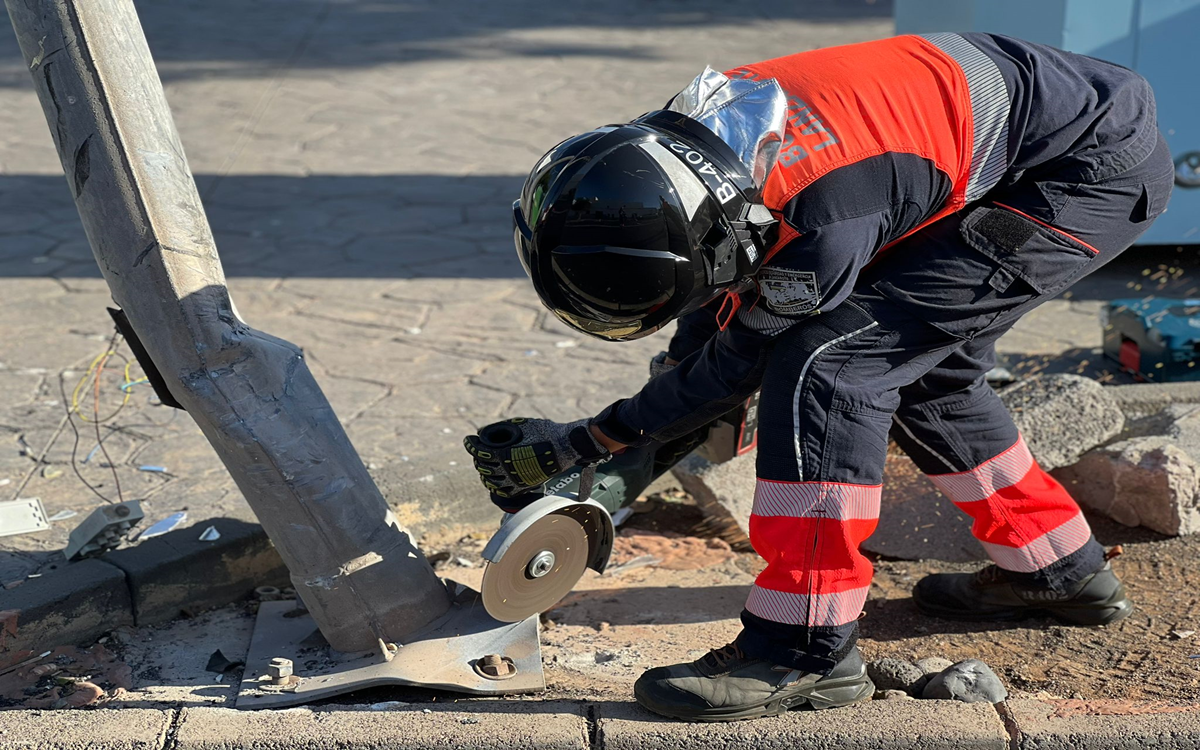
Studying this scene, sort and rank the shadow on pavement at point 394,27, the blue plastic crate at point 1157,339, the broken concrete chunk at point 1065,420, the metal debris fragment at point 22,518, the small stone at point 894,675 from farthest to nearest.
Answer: the shadow on pavement at point 394,27
the blue plastic crate at point 1157,339
the broken concrete chunk at point 1065,420
the metal debris fragment at point 22,518
the small stone at point 894,675

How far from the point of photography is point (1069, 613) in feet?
10.2

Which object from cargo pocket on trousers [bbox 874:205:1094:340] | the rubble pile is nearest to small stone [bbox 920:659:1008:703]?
the rubble pile

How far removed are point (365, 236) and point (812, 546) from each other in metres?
4.48

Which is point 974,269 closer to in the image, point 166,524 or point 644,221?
point 644,221

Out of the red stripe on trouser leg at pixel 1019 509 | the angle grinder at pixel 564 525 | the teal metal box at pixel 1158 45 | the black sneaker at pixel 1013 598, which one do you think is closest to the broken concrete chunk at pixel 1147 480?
the black sneaker at pixel 1013 598

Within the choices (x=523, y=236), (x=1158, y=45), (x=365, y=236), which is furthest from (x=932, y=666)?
(x=365, y=236)

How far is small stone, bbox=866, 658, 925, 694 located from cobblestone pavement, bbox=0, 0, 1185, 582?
4.57 ft

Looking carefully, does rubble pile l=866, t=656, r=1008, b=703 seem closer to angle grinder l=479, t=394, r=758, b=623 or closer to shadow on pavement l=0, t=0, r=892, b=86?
angle grinder l=479, t=394, r=758, b=623

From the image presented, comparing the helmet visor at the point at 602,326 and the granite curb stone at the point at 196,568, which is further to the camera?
the granite curb stone at the point at 196,568

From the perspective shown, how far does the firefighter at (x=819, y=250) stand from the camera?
2.31m

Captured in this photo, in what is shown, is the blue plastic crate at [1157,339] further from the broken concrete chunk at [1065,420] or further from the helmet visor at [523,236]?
the helmet visor at [523,236]

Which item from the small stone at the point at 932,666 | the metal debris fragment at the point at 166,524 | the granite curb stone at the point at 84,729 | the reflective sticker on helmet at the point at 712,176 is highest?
the reflective sticker on helmet at the point at 712,176

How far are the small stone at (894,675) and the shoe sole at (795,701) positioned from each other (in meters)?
0.17

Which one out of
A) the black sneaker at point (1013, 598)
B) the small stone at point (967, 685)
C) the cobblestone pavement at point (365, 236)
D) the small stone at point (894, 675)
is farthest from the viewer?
the cobblestone pavement at point (365, 236)
